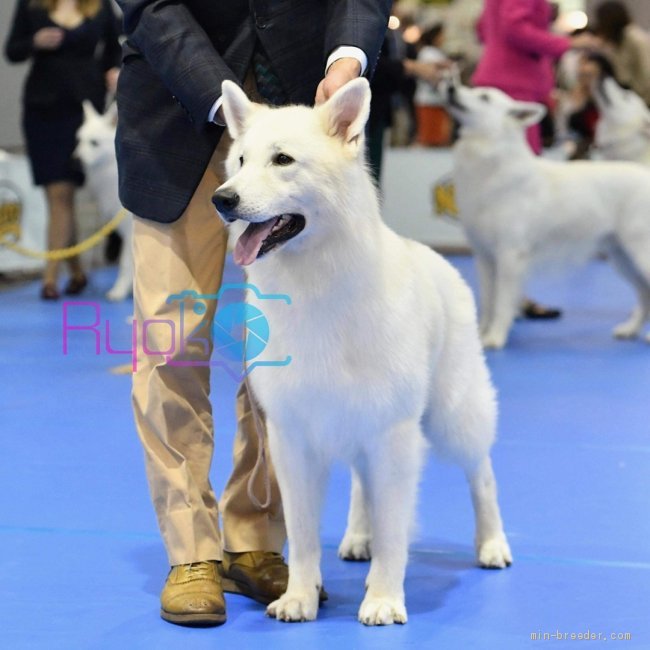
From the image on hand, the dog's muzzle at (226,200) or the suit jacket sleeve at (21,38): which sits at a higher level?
the dog's muzzle at (226,200)

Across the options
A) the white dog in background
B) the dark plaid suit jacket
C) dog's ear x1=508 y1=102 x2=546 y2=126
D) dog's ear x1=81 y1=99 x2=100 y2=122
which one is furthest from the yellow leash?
the dark plaid suit jacket

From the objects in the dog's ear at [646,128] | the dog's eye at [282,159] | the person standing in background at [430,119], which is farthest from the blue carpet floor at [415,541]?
the person standing in background at [430,119]

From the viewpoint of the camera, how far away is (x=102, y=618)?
248 centimetres

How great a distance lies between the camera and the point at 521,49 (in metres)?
6.38

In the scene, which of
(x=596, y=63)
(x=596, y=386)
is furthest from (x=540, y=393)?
(x=596, y=63)

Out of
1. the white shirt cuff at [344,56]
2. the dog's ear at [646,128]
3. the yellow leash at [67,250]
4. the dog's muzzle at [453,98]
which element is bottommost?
the dog's ear at [646,128]

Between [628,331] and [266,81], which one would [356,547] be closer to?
[266,81]

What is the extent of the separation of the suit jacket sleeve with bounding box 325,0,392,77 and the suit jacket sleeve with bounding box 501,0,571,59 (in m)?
3.81

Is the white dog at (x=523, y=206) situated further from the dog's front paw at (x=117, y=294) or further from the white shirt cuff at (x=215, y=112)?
→ the white shirt cuff at (x=215, y=112)

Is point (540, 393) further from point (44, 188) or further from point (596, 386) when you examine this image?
point (44, 188)

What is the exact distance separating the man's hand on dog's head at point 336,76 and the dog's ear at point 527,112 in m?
3.85

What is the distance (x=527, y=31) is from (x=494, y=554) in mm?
4107

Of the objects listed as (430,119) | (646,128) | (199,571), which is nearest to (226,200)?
(199,571)

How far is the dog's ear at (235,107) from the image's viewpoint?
230 cm
